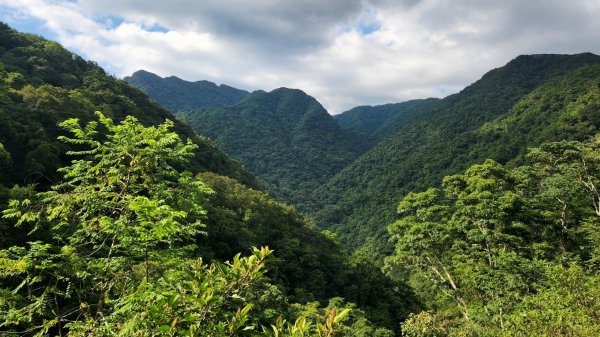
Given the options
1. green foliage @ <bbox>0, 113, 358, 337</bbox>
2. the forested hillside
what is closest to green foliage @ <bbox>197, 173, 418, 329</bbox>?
the forested hillside

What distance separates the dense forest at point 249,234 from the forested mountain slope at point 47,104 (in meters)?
0.20

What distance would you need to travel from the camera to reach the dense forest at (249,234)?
3.82 metres

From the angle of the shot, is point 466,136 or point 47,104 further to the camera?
point 466,136

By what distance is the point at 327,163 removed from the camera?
6786 inches

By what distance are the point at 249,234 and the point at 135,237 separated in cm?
3288

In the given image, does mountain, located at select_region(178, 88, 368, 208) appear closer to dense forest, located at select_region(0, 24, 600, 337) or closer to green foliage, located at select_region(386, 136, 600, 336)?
dense forest, located at select_region(0, 24, 600, 337)

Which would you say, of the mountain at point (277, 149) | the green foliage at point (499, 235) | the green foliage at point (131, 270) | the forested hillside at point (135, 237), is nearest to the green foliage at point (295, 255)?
the forested hillside at point (135, 237)

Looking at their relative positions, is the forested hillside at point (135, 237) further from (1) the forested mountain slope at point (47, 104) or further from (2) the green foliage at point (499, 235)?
(2) the green foliage at point (499, 235)

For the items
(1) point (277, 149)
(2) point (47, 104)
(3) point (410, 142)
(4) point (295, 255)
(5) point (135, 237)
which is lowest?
(4) point (295, 255)

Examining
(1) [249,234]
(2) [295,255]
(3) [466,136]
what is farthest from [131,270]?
(3) [466,136]

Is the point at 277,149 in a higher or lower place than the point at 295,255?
higher

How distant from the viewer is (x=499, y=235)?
65.7ft

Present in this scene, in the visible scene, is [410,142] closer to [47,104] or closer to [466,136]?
[466,136]

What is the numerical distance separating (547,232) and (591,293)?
465 inches
